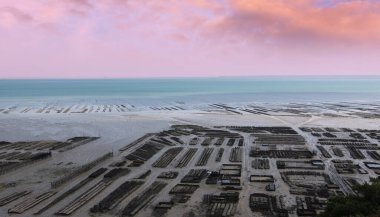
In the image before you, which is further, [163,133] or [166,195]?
[163,133]

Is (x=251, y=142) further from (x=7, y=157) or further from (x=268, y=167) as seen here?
(x=7, y=157)

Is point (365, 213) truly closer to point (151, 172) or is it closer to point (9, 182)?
point (151, 172)

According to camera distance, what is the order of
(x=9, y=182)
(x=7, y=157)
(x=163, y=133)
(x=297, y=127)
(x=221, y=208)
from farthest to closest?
(x=297, y=127), (x=163, y=133), (x=7, y=157), (x=9, y=182), (x=221, y=208)

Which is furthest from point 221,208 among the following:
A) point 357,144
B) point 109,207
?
point 357,144

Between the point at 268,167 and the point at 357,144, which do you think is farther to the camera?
the point at 357,144

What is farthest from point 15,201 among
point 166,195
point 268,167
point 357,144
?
point 357,144

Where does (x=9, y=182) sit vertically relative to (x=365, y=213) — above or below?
below

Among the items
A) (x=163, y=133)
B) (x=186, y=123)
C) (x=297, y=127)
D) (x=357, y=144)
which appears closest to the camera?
(x=357, y=144)

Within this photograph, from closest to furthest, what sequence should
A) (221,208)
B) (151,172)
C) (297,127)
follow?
(221,208) → (151,172) → (297,127)

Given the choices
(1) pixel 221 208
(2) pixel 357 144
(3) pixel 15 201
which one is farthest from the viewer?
(2) pixel 357 144
